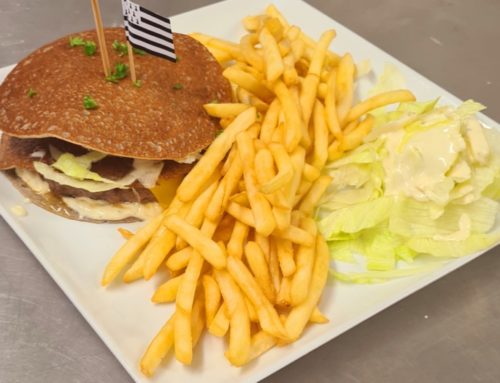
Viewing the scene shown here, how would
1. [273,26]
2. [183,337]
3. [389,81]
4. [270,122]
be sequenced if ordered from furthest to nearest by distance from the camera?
[389,81] → [273,26] → [270,122] → [183,337]

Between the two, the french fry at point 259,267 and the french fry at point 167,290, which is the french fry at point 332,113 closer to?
the french fry at point 259,267

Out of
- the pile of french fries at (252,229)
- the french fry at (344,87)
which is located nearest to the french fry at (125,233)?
the pile of french fries at (252,229)

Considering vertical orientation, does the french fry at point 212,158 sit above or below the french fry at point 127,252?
above

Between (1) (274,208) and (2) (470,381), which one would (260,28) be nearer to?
(1) (274,208)

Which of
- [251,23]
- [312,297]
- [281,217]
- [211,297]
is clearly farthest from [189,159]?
[251,23]

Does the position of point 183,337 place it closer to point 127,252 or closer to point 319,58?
point 127,252

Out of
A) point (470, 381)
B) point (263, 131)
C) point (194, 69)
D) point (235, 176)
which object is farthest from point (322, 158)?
point (470, 381)
